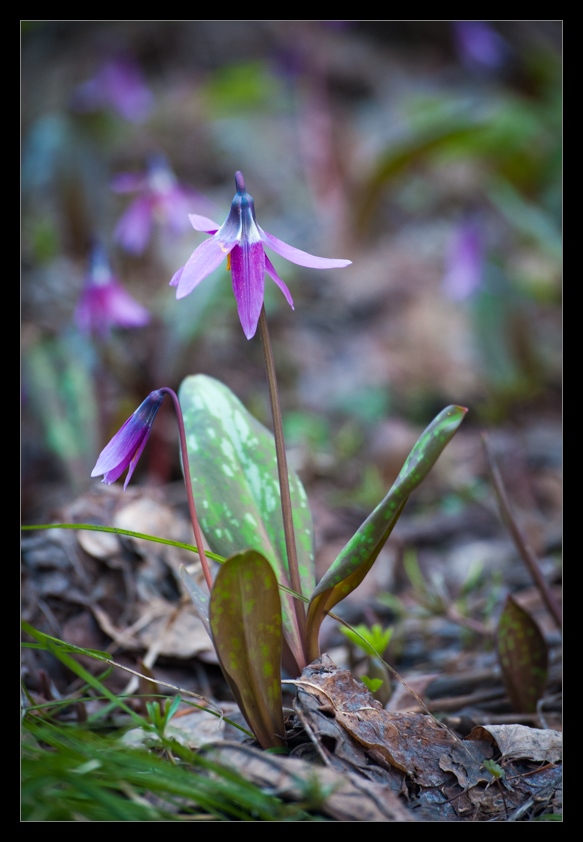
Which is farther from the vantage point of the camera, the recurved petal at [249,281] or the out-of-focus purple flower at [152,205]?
the out-of-focus purple flower at [152,205]

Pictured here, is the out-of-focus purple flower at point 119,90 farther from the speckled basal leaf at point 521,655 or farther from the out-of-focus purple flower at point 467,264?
the speckled basal leaf at point 521,655

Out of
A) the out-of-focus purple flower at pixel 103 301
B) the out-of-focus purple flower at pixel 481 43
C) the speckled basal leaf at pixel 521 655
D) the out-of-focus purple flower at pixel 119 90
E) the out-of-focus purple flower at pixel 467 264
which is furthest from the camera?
the out-of-focus purple flower at pixel 481 43

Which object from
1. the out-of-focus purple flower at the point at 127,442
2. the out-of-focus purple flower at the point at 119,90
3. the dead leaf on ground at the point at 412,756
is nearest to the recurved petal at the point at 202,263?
the out-of-focus purple flower at the point at 127,442

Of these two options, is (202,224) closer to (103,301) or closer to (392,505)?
(392,505)

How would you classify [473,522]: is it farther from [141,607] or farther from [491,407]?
[141,607]

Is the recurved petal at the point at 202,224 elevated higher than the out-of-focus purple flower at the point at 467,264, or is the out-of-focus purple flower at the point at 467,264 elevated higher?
the out-of-focus purple flower at the point at 467,264
